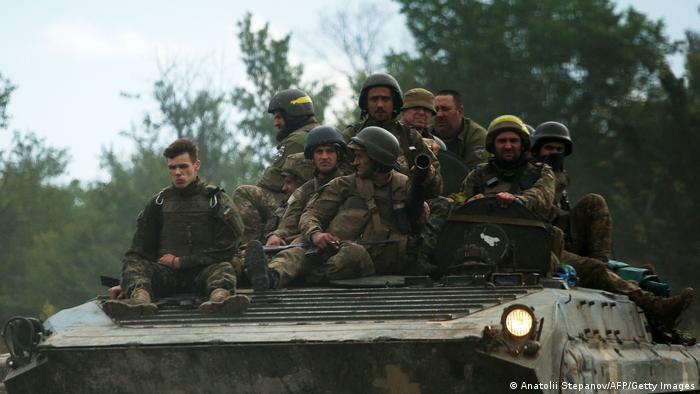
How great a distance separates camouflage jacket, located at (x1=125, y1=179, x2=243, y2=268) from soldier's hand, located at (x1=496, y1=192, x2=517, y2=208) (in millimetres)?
1850

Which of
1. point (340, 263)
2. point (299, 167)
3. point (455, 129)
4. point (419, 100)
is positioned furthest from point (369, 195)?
point (455, 129)

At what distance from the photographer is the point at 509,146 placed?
12.3 m

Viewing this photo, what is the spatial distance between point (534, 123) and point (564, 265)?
2722cm

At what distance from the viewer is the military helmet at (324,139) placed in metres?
13.5

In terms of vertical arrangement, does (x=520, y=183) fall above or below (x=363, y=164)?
below

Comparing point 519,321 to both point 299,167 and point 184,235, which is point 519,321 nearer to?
point 184,235

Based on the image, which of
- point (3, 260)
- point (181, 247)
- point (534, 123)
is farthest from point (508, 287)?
point (3, 260)

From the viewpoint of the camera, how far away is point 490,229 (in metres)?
11.5

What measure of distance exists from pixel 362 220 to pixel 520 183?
1.22m

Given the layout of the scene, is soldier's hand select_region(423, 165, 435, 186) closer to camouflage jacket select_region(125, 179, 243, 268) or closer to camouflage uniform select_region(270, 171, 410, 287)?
camouflage uniform select_region(270, 171, 410, 287)

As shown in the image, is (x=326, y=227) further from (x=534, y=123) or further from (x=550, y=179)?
(x=534, y=123)

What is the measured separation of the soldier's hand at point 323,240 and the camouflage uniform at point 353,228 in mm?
62

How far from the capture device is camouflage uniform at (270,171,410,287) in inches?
467

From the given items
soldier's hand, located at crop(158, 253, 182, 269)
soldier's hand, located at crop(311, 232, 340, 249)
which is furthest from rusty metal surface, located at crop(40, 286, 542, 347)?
soldier's hand, located at crop(311, 232, 340, 249)
